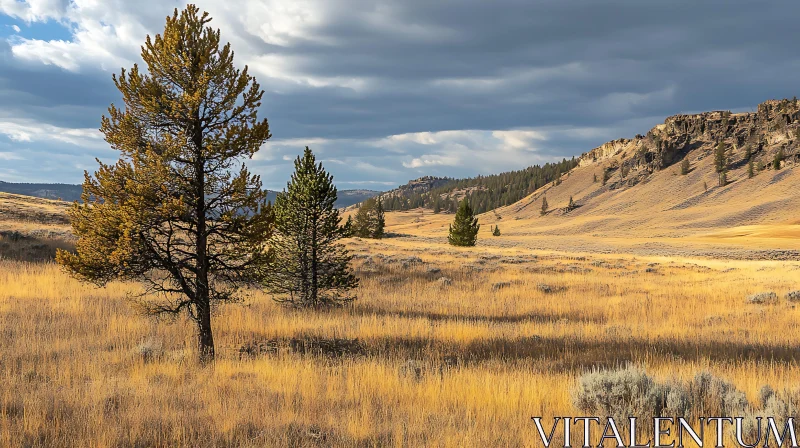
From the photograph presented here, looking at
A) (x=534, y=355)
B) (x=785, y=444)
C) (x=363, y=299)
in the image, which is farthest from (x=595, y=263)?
(x=785, y=444)

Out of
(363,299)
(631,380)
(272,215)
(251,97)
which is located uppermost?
(251,97)

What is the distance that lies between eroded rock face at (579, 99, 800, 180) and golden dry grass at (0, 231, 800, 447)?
501 feet

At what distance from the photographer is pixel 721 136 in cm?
15938

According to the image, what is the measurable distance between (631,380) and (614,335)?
21.4 feet

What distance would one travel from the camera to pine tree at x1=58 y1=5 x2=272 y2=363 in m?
7.90

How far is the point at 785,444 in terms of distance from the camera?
14.1 feet

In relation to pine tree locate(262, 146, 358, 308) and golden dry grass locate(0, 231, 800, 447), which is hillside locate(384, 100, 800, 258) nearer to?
golden dry grass locate(0, 231, 800, 447)

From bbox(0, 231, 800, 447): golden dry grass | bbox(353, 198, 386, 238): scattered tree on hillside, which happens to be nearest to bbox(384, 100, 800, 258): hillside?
bbox(353, 198, 386, 238): scattered tree on hillside

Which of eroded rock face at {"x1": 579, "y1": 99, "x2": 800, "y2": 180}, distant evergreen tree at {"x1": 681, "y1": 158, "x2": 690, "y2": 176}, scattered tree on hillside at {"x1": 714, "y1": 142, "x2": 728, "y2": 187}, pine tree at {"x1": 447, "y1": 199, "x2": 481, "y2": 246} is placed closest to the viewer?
pine tree at {"x1": 447, "y1": 199, "x2": 481, "y2": 246}

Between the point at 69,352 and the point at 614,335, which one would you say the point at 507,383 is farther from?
the point at 69,352

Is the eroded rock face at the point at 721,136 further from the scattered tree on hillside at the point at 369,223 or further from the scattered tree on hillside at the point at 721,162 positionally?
the scattered tree on hillside at the point at 369,223

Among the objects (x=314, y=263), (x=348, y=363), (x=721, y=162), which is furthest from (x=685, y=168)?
(x=348, y=363)

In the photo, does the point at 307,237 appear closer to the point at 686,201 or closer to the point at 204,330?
the point at 204,330

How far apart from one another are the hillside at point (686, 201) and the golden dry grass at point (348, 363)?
169 feet
